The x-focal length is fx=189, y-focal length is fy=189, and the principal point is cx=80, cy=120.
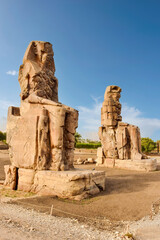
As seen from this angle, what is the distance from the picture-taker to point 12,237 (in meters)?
2.10

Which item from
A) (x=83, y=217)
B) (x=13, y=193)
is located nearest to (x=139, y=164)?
(x=13, y=193)

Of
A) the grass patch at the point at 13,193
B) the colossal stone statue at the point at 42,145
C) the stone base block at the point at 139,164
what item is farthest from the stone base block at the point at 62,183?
the stone base block at the point at 139,164

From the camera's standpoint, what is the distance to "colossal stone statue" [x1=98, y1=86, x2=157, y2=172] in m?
9.70

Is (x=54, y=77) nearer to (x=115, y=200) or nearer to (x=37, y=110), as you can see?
(x=37, y=110)

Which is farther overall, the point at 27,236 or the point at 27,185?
the point at 27,185

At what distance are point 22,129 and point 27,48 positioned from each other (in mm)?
2702

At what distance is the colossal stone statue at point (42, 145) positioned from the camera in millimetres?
4316

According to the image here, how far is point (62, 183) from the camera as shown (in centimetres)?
421

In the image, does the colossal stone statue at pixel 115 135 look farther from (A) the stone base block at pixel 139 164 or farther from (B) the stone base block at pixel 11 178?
(B) the stone base block at pixel 11 178

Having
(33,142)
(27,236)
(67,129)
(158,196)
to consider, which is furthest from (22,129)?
(158,196)

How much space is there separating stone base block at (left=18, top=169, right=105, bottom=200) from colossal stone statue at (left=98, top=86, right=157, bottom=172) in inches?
204

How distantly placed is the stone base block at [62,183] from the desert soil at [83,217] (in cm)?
20

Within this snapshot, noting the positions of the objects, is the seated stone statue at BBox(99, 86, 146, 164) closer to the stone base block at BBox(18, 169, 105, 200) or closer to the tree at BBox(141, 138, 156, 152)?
the stone base block at BBox(18, 169, 105, 200)

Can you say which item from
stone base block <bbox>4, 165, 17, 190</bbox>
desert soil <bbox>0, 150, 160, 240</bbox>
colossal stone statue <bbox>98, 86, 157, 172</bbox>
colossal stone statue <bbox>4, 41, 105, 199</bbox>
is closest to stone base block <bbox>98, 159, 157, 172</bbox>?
colossal stone statue <bbox>98, 86, 157, 172</bbox>
